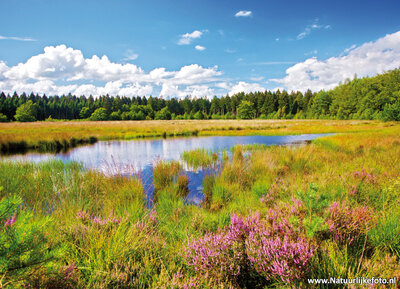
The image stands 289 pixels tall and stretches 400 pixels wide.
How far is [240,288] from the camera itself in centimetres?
239

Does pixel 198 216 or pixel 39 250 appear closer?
pixel 39 250

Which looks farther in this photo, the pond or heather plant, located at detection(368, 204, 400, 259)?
the pond

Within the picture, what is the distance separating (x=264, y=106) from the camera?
96.0 meters

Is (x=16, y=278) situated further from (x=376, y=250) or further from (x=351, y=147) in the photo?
(x=351, y=147)

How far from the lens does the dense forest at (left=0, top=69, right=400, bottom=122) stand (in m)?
58.6

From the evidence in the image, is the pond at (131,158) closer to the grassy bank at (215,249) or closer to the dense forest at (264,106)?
the grassy bank at (215,249)

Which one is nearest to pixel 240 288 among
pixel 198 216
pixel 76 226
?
pixel 198 216

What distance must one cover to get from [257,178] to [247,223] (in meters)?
4.68

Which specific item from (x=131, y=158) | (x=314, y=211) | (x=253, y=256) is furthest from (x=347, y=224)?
(x=131, y=158)

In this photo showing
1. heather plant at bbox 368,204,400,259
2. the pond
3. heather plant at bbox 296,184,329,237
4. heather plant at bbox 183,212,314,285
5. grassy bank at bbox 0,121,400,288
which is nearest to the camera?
grassy bank at bbox 0,121,400,288

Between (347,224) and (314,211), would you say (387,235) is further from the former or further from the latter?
(314,211)

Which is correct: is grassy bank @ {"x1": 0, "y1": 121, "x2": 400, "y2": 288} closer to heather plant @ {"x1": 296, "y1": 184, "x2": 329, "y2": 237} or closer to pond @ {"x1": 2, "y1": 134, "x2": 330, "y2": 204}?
heather plant @ {"x1": 296, "y1": 184, "x2": 329, "y2": 237}

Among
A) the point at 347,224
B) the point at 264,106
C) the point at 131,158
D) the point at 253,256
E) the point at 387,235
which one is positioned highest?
the point at 264,106

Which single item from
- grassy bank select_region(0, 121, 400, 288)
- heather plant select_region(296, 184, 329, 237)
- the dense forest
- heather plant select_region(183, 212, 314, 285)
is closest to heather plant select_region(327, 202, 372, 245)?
grassy bank select_region(0, 121, 400, 288)
